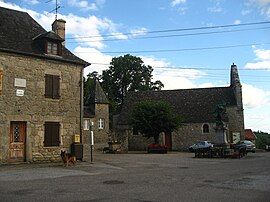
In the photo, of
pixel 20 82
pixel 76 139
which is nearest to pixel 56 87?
pixel 20 82

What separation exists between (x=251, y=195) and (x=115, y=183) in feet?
14.8

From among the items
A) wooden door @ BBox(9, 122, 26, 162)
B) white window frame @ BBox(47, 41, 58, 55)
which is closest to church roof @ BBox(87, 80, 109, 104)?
white window frame @ BBox(47, 41, 58, 55)

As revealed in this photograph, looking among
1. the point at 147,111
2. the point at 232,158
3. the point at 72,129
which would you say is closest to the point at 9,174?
the point at 72,129

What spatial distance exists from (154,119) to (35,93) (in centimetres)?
1693

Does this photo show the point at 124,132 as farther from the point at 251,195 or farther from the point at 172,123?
the point at 251,195

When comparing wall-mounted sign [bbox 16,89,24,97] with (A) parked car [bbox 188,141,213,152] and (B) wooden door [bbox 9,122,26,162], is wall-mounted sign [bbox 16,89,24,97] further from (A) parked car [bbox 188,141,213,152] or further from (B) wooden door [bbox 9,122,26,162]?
(A) parked car [bbox 188,141,213,152]

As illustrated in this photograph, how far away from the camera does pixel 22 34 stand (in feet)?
66.8

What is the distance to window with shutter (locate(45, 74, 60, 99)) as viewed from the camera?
781 inches

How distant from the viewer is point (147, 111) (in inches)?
1359

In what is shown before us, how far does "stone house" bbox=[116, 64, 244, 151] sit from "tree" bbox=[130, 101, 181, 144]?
5013mm

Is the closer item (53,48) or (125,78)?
(53,48)

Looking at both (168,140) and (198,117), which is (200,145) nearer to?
(198,117)

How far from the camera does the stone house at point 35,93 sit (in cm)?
1834

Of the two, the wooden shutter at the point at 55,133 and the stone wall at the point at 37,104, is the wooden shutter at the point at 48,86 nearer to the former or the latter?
the stone wall at the point at 37,104
